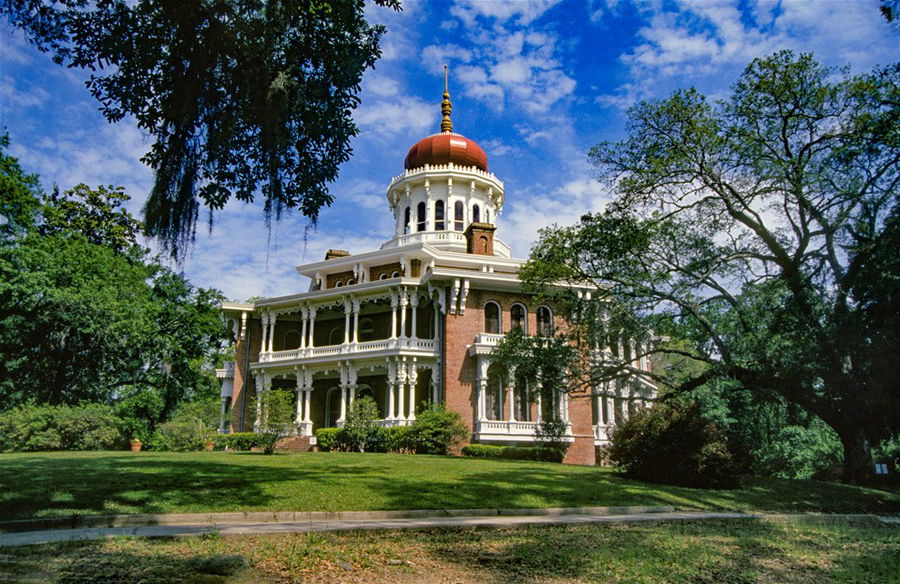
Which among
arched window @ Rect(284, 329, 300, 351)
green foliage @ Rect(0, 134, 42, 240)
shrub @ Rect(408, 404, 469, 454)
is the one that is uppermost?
green foliage @ Rect(0, 134, 42, 240)

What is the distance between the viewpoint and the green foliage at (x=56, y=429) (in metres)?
25.1

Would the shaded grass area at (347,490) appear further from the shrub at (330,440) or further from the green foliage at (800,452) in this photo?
the green foliage at (800,452)

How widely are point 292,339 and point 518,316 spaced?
14.3 m

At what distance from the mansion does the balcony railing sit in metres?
0.07

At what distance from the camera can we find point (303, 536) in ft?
27.4

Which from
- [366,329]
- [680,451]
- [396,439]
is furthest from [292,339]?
[680,451]

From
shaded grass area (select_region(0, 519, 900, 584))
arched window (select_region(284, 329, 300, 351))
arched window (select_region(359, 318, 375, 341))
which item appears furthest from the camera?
arched window (select_region(284, 329, 300, 351))

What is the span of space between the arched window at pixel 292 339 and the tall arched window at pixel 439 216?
1142cm

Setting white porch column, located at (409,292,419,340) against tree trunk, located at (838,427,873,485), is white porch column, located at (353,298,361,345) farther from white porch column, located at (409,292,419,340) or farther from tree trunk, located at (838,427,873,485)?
tree trunk, located at (838,427,873,485)

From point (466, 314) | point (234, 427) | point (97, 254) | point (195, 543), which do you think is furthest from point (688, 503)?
point (97, 254)

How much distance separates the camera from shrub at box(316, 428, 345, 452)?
30.5m

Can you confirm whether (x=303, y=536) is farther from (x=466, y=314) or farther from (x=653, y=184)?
(x=466, y=314)

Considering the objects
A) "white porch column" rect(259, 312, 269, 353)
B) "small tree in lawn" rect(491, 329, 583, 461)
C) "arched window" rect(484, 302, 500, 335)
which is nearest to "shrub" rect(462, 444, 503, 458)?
"small tree in lawn" rect(491, 329, 583, 461)

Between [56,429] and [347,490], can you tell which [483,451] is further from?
[56,429]
